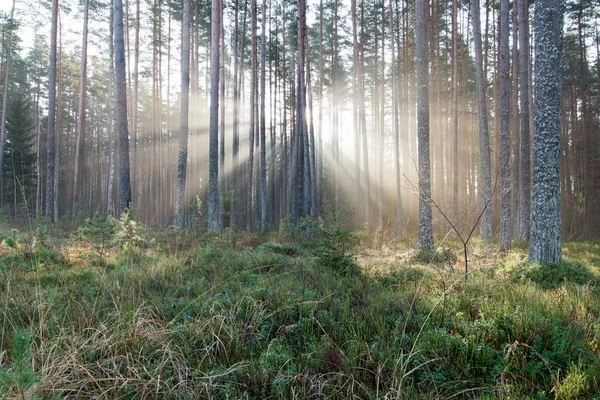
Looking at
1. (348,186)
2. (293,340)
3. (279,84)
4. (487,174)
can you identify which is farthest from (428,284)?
(348,186)

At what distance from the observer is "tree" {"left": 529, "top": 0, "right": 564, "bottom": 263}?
564 cm

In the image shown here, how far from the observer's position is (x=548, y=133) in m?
5.69

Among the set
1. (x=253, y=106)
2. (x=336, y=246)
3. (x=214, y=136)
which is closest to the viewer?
(x=336, y=246)

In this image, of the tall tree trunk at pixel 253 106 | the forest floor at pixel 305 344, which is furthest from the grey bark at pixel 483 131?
the tall tree trunk at pixel 253 106

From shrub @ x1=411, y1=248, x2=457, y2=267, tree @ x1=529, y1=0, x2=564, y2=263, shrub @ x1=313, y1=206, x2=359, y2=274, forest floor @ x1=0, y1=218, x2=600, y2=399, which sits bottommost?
shrub @ x1=411, y1=248, x2=457, y2=267

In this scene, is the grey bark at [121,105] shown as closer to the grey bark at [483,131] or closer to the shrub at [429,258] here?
the shrub at [429,258]

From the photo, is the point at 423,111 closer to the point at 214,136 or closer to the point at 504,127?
the point at 504,127

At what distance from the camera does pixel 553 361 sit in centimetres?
231

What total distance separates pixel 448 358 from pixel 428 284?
2.06 metres

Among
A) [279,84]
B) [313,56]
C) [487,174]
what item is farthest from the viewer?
[279,84]

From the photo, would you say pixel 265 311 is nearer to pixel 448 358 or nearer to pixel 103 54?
pixel 448 358

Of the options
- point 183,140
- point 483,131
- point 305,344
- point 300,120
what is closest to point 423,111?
point 483,131

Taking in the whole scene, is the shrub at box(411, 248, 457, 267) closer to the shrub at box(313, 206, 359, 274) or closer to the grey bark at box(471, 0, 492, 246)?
the shrub at box(313, 206, 359, 274)

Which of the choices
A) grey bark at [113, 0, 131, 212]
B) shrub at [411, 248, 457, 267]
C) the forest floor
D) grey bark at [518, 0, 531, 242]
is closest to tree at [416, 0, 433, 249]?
shrub at [411, 248, 457, 267]
